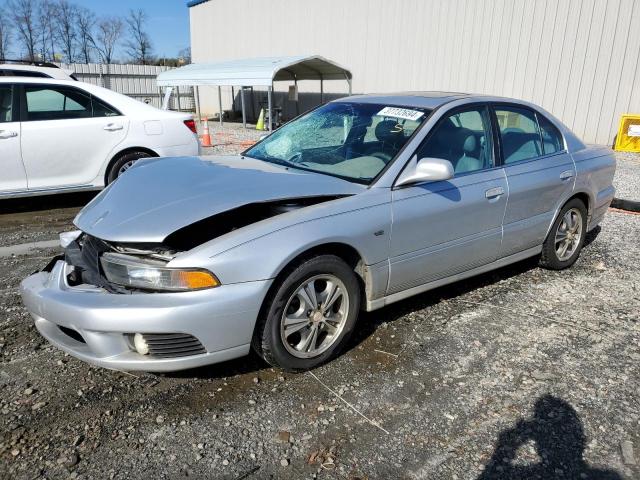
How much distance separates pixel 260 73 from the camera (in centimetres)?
1673

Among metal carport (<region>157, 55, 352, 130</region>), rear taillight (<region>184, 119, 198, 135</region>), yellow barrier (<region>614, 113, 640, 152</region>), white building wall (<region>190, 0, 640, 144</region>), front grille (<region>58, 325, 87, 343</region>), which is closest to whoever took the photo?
front grille (<region>58, 325, 87, 343</region>)

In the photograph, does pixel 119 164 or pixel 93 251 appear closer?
pixel 93 251

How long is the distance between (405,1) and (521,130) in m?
13.7

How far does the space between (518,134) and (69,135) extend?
4.97 metres

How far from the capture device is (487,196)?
3.85m

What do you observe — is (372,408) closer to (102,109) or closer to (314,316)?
(314,316)

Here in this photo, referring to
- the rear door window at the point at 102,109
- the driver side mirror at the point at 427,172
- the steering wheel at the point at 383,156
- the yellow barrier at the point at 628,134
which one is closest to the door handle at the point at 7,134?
the rear door window at the point at 102,109

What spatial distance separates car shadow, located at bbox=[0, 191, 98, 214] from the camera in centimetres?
680

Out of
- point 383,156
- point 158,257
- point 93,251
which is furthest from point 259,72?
point 158,257

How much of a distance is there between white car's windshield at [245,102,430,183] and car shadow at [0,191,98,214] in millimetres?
3943

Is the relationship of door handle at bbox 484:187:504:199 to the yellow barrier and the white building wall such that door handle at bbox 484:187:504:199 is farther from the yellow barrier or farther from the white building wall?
the white building wall

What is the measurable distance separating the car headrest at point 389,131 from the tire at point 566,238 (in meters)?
1.88

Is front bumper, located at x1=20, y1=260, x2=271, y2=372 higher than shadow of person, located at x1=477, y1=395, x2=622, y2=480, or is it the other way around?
front bumper, located at x1=20, y1=260, x2=271, y2=372

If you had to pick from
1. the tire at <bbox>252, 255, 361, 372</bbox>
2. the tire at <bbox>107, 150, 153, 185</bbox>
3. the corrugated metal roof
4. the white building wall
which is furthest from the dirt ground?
the corrugated metal roof
